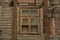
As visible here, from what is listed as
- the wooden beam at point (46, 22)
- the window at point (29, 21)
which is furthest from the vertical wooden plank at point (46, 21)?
the window at point (29, 21)

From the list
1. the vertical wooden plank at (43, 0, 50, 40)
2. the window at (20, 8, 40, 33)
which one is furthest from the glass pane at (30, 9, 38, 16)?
the vertical wooden plank at (43, 0, 50, 40)

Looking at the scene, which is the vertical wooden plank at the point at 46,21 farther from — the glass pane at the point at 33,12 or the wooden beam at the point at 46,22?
the glass pane at the point at 33,12

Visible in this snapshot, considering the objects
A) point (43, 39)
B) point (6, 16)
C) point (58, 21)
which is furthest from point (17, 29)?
point (58, 21)

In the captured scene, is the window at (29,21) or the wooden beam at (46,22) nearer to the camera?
the wooden beam at (46,22)

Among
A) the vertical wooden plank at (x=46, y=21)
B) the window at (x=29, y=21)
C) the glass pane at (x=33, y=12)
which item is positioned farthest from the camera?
the glass pane at (x=33, y=12)

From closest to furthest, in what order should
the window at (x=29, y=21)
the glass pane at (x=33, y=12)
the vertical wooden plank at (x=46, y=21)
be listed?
the vertical wooden plank at (x=46, y=21), the window at (x=29, y=21), the glass pane at (x=33, y=12)

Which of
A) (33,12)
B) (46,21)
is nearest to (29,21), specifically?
(33,12)

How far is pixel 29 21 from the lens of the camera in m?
8.46

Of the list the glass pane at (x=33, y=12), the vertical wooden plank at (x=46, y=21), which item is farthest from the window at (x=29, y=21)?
the vertical wooden plank at (x=46, y=21)

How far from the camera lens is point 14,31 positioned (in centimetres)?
813

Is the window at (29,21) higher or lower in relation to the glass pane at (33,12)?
lower

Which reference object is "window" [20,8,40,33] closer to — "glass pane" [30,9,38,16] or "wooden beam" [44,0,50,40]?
"glass pane" [30,9,38,16]

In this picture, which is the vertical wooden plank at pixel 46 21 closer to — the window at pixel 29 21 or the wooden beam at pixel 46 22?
the wooden beam at pixel 46 22

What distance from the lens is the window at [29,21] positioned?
840 cm
